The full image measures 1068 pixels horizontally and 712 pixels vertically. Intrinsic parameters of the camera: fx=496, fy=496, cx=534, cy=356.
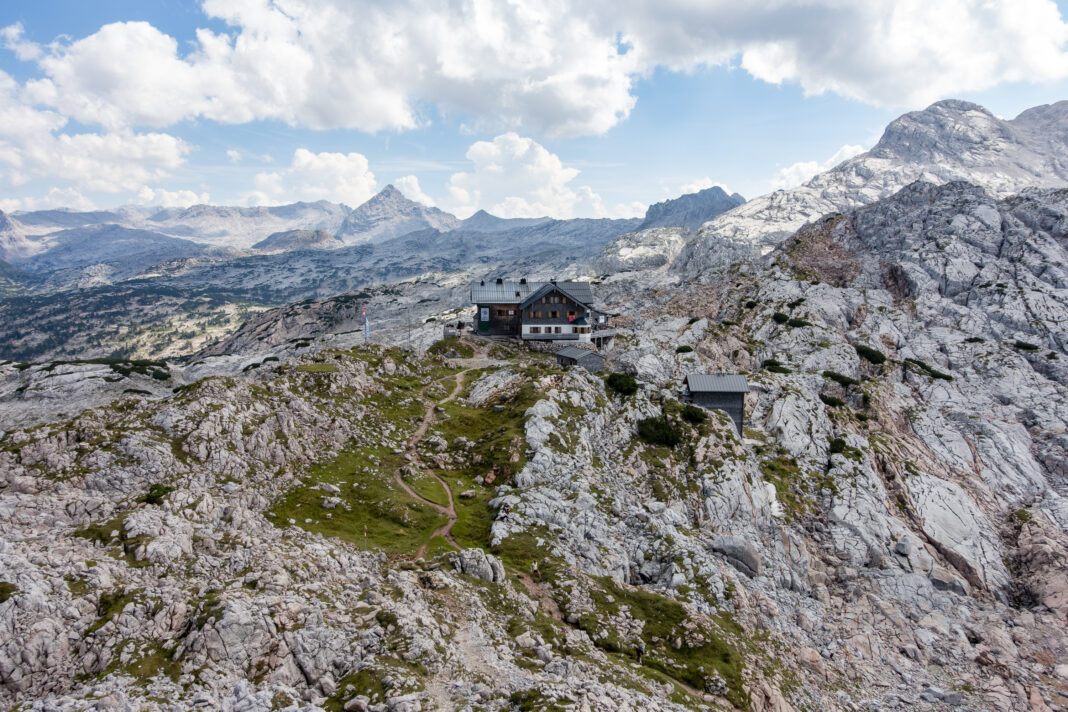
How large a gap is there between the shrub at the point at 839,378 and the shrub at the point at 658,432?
39298mm

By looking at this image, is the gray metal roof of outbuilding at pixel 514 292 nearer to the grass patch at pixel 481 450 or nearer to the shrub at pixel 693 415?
the grass patch at pixel 481 450

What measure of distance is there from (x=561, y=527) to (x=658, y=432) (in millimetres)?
22745

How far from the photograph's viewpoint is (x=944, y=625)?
1924 inches

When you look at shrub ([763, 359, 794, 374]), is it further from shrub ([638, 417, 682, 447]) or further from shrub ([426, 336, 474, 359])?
shrub ([426, 336, 474, 359])

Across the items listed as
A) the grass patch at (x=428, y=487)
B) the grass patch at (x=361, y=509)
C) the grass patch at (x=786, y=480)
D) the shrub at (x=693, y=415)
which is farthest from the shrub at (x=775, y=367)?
the grass patch at (x=361, y=509)

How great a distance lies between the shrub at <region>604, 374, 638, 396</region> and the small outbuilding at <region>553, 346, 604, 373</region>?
10.2 metres

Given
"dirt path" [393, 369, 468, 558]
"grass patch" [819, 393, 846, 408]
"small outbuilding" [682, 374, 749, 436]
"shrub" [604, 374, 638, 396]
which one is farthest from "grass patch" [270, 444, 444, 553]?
"grass patch" [819, 393, 846, 408]

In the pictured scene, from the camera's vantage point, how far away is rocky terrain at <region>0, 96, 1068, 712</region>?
22.8 meters

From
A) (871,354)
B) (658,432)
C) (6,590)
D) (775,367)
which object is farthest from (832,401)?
(6,590)

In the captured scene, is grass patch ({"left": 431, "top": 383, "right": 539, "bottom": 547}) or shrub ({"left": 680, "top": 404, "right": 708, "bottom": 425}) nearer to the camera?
grass patch ({"left": 431, "top": 383, "right": 539, "bottom": 547})

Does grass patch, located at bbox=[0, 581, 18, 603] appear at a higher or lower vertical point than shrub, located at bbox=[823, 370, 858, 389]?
higher

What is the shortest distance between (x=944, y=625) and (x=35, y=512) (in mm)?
73978

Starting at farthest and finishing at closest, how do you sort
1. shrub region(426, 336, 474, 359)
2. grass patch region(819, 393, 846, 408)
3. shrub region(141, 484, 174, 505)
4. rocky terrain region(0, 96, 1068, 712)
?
1. shrub region(426, 336, 474, 359)
2. grass patch region(819, 393, 846, 408)
3. shrub region(141, 484, 174, 505)
4. rocky terrain region(0, 96, 1068, 712)

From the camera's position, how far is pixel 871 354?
90.4m
